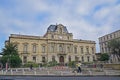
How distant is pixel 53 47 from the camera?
64.2 meters

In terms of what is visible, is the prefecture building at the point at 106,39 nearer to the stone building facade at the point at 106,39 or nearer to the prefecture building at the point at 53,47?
the stone building facade at the point at 106,39

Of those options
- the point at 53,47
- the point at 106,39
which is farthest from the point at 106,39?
the point at 53,47

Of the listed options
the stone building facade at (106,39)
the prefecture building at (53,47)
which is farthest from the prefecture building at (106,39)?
the prefecture building at (53,47)

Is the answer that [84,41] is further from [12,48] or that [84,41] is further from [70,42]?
[12,48]

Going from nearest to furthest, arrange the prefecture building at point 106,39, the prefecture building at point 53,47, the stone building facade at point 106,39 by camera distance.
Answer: the prefecture building at point 53,47 < the prefecture building at point 106,39 < the stone building facade at point 106,39

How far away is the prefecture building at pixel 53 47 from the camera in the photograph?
5966cm

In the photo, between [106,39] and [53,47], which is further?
[106,39]

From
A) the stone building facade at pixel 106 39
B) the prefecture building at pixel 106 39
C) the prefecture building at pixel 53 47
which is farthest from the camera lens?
the stone building facade at pixel 106 39

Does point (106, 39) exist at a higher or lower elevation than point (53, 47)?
higher

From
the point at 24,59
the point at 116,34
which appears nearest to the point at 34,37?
the point at 24,59

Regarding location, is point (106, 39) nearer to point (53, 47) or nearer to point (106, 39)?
point (106, 39)

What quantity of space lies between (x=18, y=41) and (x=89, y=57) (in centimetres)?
2786

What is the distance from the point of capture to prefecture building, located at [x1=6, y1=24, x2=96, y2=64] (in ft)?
196

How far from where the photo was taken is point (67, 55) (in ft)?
217
